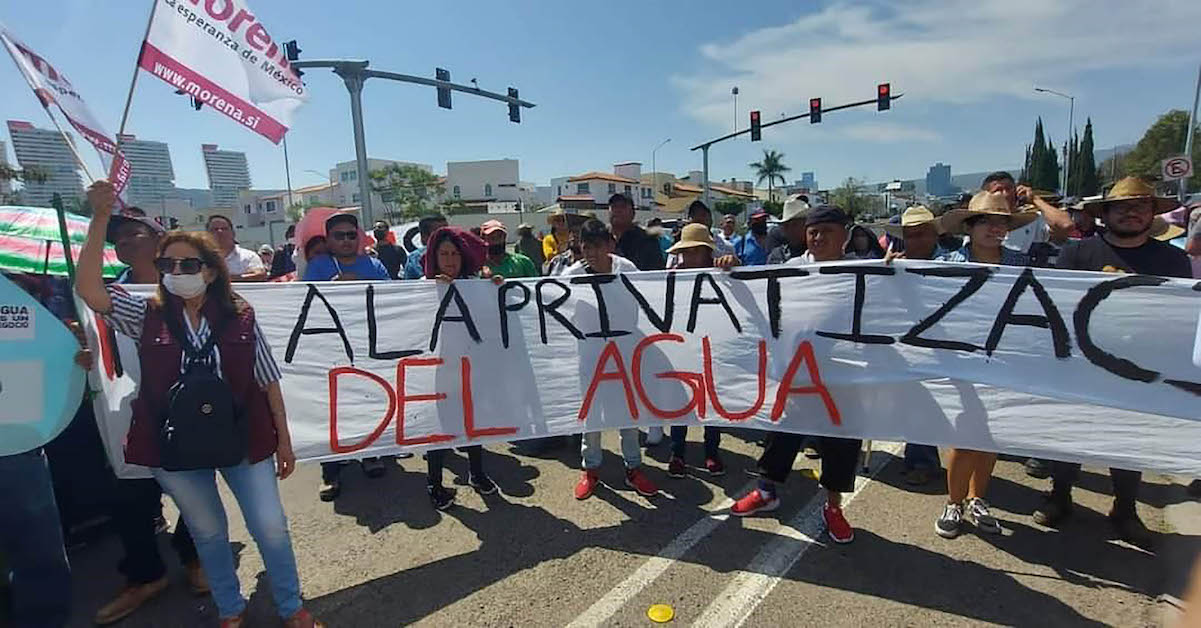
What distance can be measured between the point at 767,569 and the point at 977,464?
141 centimetres

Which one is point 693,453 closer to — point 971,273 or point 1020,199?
point 971,273

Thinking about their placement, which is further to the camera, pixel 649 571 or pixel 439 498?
pixel 439 498

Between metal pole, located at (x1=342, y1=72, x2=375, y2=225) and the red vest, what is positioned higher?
metal pole, located at (x1=342, y1=72, x2=375, y2=225)

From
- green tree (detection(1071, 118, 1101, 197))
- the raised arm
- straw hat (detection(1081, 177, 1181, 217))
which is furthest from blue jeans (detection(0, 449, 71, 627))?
green tree (detection(1071, 118, 1101, 197))

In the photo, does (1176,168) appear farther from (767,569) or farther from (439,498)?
(439,498)

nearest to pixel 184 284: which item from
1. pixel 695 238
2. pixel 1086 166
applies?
pixel 695 238

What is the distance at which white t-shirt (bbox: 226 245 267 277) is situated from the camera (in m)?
5.39

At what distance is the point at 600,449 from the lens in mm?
4195

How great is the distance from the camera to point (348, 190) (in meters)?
85.4

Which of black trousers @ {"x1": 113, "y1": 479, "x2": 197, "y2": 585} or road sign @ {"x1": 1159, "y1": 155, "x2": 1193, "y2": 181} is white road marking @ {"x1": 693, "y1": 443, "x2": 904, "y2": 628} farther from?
road sign @ {"x1": 1159, "y1": 155, "x2": 1193, "y2": 181}

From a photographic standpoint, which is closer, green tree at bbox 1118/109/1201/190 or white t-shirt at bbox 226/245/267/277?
white t-shirt at bbox 226/245/267/277

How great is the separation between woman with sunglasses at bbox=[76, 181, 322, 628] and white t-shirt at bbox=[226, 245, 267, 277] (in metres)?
2.86

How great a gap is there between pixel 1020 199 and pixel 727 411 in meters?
3.08

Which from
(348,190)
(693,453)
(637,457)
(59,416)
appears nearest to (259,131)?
(59,416)
